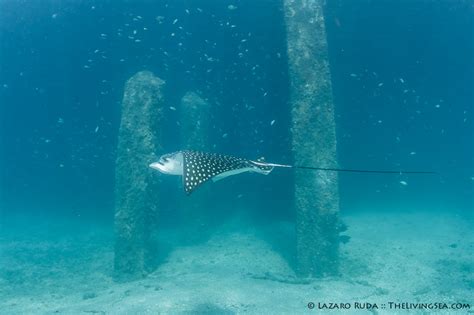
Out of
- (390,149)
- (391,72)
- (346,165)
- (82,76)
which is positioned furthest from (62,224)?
(391,72)

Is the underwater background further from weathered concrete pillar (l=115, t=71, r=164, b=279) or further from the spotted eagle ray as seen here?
→ the spotted eagle ray

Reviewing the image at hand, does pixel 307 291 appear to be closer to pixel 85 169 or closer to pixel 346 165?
pixel 346 165

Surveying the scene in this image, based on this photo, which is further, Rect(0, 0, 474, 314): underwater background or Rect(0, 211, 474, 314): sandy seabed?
Rect(0, 0, 474, 314): underwater background

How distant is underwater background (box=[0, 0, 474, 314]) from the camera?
9406 millimetres

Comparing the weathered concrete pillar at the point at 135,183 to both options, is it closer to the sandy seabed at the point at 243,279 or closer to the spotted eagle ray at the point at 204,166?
the sandy seabed at the point at 243,279

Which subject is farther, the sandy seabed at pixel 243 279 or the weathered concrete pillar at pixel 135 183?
the weathered concrete pillar at pixel 135 183

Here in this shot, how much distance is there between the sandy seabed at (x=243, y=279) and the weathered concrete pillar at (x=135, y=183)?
766 mm

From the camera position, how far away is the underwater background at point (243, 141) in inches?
370

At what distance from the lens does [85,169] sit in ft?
132

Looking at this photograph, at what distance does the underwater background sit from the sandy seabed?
0.08 meters

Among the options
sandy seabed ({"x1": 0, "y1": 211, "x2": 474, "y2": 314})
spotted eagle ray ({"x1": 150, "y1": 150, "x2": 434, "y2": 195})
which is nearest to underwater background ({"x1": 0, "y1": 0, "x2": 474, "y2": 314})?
sandy seabed ({"x1": 0, "y1": 211, "x2": 474, "y2": 314})

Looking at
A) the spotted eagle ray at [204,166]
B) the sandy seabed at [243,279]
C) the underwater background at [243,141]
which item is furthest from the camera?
the underwater background at [243,141]

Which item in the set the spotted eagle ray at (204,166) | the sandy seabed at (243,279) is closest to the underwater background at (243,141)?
the sandy seabed at (243,279)

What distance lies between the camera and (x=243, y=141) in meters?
27.4
